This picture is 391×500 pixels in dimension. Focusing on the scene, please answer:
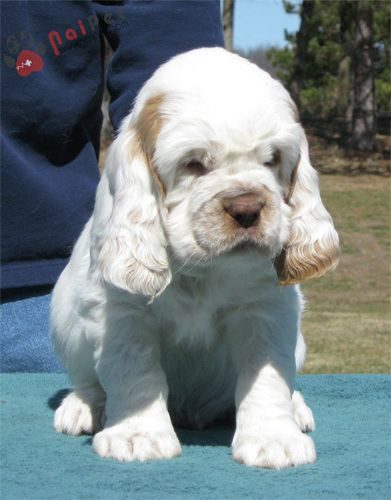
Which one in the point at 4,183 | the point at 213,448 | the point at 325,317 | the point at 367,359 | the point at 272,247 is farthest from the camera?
the point at 325,317

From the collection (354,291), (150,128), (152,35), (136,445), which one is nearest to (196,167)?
(150,128)

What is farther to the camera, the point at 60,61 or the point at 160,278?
the point at 60,61

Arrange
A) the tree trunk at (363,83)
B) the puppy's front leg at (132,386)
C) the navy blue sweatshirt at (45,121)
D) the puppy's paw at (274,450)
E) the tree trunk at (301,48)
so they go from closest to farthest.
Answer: the puppy's paw at (274,450) → the puppy's front leg at (132,386) → the navy blue sweatshirt at (45,121) → the tree trunk at (363,83) → the tree trunk at (301,48)

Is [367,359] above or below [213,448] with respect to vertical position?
below

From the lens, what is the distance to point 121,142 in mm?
3205

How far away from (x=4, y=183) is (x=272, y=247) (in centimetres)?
227

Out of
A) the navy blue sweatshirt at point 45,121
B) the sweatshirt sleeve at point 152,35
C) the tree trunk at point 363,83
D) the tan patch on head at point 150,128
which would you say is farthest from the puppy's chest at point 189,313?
the tree trunk at point 363,83

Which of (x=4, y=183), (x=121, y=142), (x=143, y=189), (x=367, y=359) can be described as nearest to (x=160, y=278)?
(x=143, y=189)

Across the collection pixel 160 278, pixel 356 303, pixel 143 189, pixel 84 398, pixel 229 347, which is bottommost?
pixel 356 303

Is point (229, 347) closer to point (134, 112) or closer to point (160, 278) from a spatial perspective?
point (160, 278)

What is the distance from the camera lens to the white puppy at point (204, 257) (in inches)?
114

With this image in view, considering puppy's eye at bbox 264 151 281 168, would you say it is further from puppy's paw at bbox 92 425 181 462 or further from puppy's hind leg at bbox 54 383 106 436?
puppy's hind leg at bbox 54 383 106 436

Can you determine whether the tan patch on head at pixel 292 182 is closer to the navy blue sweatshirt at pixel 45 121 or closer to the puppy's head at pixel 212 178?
the puppy's head at pixel 212 178

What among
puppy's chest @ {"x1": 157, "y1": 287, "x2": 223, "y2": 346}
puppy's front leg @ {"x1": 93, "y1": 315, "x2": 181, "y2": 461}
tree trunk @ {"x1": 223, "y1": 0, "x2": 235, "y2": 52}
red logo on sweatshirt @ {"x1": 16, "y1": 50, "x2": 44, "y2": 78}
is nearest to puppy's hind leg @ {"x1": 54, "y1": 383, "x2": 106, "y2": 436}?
puppy's front leg @ {"x1": 93, "y1": 315, "x2": 181, "y2": 461}
